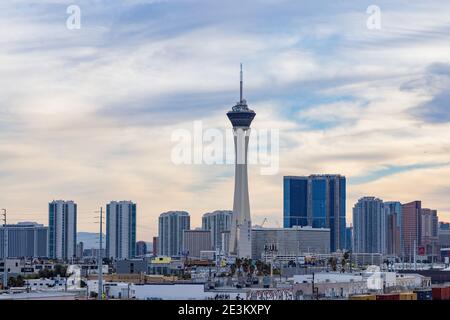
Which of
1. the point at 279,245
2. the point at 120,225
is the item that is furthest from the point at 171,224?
the point at 279,245

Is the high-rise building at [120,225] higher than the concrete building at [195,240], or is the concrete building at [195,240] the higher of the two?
the high-rise building at [120,225]

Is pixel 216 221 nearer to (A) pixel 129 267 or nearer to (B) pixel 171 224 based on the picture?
(B) pixel 171 224

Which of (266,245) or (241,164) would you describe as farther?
(266,245)

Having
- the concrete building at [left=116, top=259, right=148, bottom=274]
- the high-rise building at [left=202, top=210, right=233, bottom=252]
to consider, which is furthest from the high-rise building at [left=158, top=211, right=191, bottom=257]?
the concrete building at [left=116, top=259, right=148, bottom=274]

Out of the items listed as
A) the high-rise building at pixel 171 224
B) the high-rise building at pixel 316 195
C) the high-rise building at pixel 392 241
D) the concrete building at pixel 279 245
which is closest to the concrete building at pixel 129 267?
the high-rise building at pixel 316 195

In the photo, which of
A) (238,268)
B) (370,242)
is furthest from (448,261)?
(370,242)

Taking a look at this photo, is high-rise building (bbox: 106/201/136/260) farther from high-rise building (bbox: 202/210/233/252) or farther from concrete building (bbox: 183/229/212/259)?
concrete building (bbox: 183/229/212/259)

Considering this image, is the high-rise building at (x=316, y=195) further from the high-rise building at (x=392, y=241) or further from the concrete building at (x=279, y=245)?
the concrete building at (x=279, y=245)
